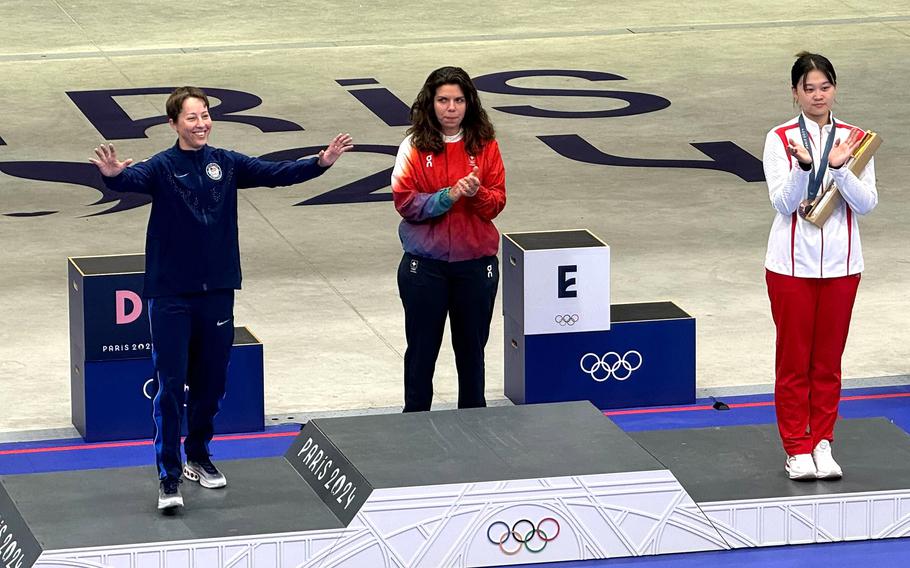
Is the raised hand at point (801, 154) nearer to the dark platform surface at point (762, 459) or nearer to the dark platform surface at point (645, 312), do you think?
the dark platform surface at point (762, 459)

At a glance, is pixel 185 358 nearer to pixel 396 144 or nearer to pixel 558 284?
pixel 558 284

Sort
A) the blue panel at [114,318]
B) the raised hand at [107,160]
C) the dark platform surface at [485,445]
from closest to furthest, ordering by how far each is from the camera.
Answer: the raised hand at [107,160], the dark platform surface at [485,445], the blue panel at [114,318]

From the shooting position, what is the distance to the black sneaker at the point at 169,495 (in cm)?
880

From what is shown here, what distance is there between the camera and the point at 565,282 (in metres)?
11.4

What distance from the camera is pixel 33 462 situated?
34.9ft

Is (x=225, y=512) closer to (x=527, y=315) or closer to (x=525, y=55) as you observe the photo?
(x=527, y=315)

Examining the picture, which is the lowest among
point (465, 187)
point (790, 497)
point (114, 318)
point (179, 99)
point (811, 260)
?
point (790, 497)

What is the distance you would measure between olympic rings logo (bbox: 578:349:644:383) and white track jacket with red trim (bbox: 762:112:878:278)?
8.75 ft

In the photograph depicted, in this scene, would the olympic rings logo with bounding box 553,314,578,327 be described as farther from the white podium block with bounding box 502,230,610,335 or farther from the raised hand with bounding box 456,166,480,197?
the raised hand with bounding box 456,166,480,197

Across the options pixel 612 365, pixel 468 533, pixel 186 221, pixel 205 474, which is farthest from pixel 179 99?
pixel 612 365

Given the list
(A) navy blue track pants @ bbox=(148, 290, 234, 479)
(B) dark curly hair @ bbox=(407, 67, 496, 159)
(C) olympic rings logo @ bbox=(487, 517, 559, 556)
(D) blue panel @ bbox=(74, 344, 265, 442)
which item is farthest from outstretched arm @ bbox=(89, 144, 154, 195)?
(D) blue panel @ bbox=(74, 344, 265, 442)

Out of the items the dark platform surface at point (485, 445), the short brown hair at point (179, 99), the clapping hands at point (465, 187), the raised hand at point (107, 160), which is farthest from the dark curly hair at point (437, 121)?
the raised hand at point (107, 160)

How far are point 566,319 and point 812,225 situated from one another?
275cm

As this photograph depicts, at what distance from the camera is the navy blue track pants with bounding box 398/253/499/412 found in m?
9.99
